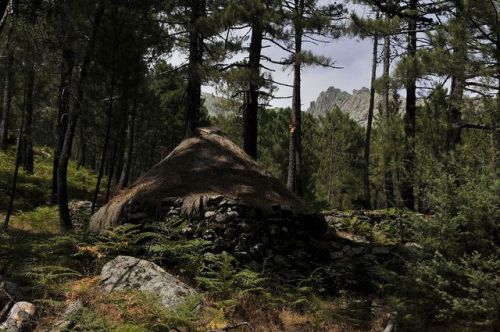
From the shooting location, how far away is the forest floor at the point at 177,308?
6.46 meters

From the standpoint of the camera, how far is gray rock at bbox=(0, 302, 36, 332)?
5.88 m

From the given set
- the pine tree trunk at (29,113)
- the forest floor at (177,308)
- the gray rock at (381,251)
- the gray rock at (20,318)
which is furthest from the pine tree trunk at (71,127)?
the gray rock at (381,251)

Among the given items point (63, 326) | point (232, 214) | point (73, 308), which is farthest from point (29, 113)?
point (63, 326)

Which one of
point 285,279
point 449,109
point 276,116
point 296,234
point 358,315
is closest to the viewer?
point 358,315

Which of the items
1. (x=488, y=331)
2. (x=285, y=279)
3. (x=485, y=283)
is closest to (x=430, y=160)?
(x=485, y=283)

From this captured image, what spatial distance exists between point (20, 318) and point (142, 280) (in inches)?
78.5

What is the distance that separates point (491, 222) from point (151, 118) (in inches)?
1178

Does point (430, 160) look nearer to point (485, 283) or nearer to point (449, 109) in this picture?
point (485, 283)

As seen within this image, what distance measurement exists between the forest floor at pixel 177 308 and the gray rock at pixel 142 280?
0.25 m

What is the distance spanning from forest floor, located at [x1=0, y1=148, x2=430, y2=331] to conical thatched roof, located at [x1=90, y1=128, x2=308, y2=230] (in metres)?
1.51

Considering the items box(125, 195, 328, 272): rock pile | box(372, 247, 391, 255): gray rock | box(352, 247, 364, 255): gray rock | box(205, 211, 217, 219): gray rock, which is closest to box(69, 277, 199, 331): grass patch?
box(125, 195, 328, 272): rock pile

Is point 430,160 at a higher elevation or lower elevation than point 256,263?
higher

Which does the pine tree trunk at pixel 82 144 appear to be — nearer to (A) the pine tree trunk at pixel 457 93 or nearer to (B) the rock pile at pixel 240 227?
(B) the rock pile at pixel 240 227

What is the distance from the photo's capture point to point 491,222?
6316mm
